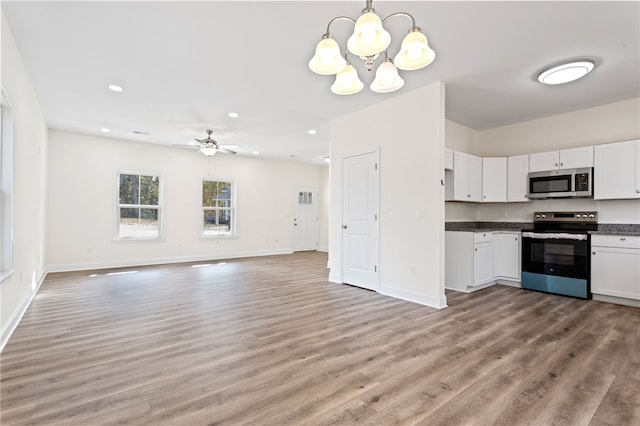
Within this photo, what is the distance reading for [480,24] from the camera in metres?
2.73

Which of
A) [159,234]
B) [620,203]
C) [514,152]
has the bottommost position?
[159,234]

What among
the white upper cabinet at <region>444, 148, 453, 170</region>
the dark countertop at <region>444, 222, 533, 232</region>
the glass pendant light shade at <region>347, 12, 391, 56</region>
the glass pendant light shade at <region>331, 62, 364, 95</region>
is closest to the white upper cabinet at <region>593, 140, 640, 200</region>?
the dark countertop at <region>444, 222, 533, 232</region>

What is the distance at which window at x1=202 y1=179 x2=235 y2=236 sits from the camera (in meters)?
8.30

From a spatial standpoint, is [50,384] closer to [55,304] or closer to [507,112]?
[55,304]

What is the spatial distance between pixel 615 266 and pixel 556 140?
81.7 inches

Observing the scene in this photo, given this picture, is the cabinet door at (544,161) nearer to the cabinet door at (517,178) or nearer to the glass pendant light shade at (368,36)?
the cabinet door at (517,178)

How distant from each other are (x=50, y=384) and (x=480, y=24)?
13.8ft

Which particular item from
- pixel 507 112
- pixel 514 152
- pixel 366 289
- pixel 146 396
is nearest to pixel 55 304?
pixel 146 396

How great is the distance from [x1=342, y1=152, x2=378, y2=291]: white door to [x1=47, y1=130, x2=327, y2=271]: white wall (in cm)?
437

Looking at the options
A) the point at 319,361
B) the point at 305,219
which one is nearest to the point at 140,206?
the point at 305,219

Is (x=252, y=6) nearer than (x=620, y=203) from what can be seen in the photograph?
Yes

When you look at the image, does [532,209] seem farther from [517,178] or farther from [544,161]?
[544,161]

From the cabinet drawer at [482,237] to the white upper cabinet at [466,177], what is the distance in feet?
1.97

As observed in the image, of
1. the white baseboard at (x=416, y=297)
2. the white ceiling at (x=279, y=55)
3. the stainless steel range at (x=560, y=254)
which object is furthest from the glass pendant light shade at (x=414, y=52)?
the stainless steel range at (x=560, y=254)
